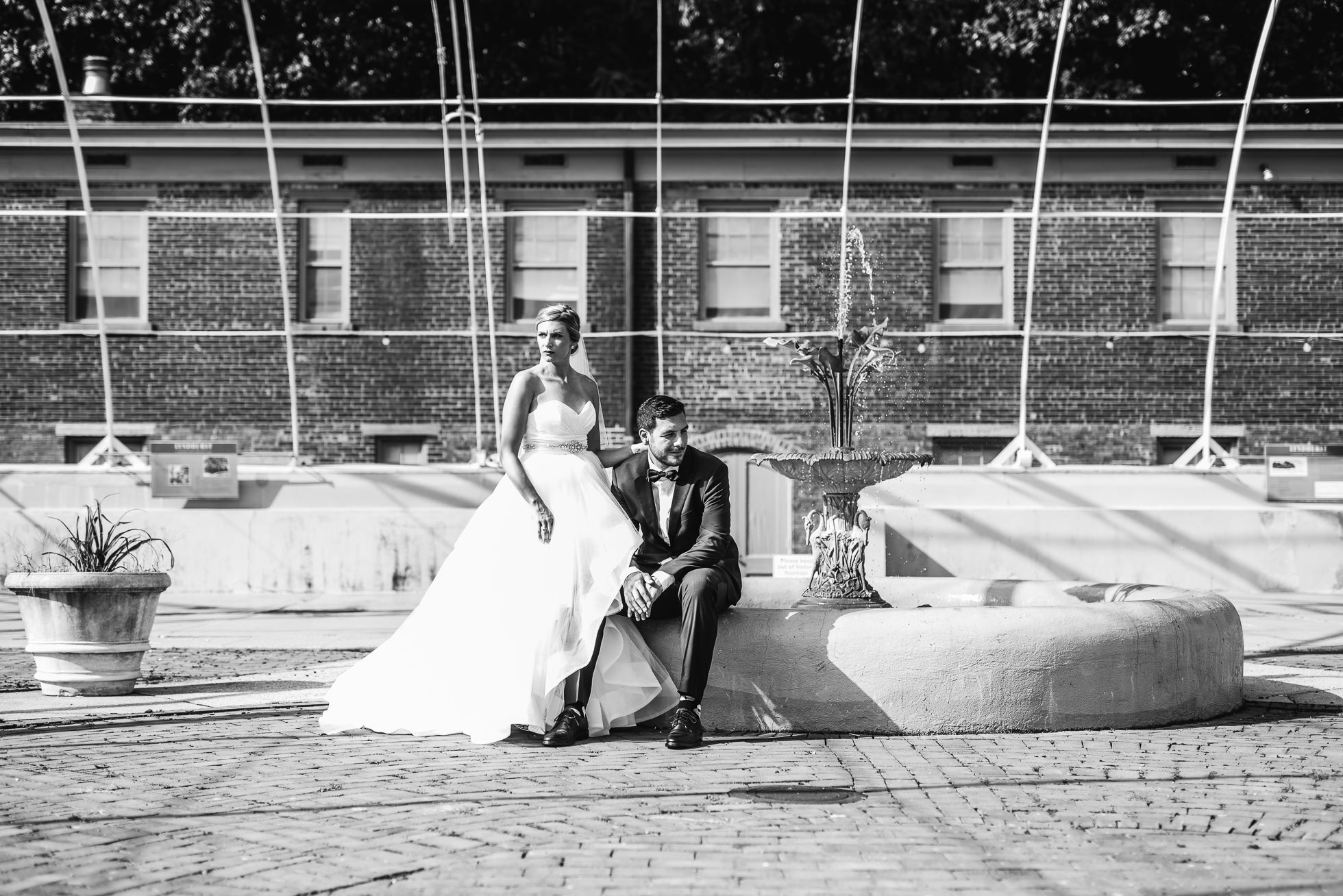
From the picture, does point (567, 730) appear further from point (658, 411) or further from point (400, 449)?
point (400, 449)

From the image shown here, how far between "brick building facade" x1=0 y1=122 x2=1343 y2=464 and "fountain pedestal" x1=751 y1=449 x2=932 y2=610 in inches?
495

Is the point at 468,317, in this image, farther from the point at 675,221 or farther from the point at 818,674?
the point at 818,674

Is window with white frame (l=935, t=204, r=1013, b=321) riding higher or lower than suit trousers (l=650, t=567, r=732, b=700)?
higher

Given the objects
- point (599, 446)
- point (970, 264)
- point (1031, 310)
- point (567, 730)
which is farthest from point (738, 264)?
point (567, 730)

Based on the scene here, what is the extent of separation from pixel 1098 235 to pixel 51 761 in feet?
58.9

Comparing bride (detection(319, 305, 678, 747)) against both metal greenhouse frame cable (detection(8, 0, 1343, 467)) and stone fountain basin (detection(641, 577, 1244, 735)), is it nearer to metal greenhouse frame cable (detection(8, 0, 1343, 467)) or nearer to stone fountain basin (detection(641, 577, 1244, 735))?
stone fountain basin (detection(641, 577, 1244, 735))

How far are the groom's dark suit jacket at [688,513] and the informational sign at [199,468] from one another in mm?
11576

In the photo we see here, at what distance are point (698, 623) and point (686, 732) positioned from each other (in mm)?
486

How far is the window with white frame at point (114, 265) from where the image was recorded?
2145cm

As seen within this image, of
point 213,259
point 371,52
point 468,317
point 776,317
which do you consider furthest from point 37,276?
point 776,317

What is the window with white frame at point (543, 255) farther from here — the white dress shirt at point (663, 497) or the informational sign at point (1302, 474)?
the white dress shirt at point (663, 497)

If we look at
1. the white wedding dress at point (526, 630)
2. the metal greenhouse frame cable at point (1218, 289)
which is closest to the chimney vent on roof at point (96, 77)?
the metal greenhouse frame cable at point (1218, 289)

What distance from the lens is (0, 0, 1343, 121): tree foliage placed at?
2747 centimetres

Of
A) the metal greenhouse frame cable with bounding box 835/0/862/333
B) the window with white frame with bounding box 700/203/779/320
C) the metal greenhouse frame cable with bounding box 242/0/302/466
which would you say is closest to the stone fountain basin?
the metal greenhouse frame cable with bounding box 835/0/862/333
